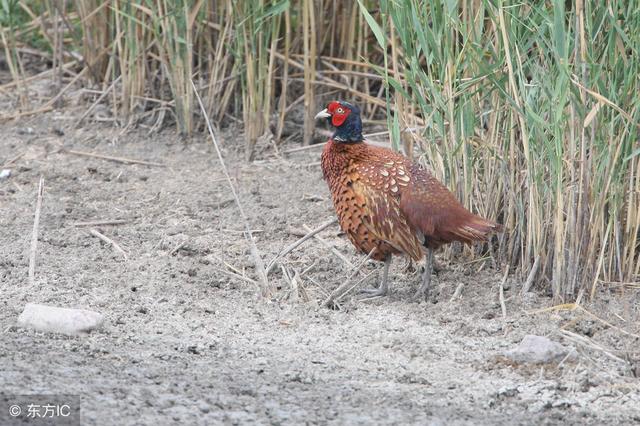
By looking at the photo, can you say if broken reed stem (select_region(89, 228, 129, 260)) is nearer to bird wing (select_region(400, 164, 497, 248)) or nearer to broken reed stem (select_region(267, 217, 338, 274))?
broken reed stem (select_region(267, 217, 338, 274))

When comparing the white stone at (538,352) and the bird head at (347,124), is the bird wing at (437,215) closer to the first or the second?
the bird head at (347,124)

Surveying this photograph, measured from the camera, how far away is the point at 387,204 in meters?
4.36

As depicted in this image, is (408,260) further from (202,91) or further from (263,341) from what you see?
(202,91)

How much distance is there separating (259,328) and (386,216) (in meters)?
0.68

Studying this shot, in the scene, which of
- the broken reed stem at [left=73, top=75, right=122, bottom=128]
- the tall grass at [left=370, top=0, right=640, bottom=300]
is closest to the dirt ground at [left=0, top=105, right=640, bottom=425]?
the tall grass at [left=370, top=0, right=640, bottom=300]

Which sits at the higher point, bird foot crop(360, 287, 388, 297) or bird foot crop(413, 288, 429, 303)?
bird foot crop(413, 288, 429, 303)

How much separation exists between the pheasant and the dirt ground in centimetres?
21

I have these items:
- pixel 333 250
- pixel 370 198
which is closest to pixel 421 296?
pixel 370 198

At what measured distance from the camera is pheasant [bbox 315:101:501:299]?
14.0 feet

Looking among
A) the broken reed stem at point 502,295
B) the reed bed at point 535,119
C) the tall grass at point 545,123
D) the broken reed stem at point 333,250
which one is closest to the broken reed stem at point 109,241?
the broken reed stem at point 333,250

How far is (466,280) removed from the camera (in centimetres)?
454

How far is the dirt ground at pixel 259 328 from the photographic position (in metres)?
3.35

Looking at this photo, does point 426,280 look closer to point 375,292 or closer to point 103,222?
point 375,292

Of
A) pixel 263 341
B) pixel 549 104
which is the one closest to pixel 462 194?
pixel 549 104
